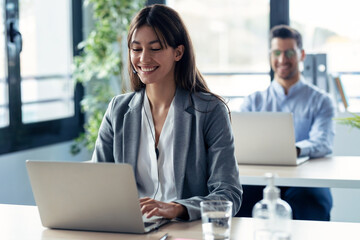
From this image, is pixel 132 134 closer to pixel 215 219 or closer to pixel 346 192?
pixel 215 219

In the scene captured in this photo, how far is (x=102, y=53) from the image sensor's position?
440 centimetres

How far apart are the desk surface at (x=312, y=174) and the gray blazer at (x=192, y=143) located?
0.55 metres

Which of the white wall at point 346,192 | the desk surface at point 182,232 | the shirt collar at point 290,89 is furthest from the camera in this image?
the white wall at point 346,192

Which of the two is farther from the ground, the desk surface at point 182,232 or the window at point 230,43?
the window at point 230,43

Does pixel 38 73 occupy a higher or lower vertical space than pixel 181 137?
higher

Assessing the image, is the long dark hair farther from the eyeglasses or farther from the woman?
the eyeglasses

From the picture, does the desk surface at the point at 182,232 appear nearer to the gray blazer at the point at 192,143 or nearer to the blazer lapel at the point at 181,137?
the gray blazer at the point at 192,143

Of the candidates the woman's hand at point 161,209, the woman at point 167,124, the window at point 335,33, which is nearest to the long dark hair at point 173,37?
the woman at point 167,124

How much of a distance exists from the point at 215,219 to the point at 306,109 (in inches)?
78.4

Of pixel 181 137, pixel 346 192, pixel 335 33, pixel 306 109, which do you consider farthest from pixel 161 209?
pixel 335 33

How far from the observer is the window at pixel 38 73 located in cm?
386

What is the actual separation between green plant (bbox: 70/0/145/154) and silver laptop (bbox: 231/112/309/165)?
1885 mm

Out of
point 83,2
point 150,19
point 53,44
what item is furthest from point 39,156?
point 150,19

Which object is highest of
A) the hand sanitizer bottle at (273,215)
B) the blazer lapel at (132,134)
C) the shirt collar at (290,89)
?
Answer: the shirt collar at (290,89)
